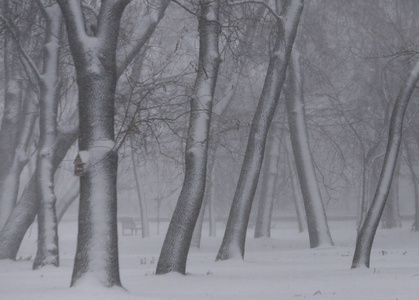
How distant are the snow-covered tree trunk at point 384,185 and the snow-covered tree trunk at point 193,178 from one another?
126 inches

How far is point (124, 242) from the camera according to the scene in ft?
87.3

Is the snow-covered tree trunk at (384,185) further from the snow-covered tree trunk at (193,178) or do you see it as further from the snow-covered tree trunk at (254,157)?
the snow-covered tree trunk at (193,178)

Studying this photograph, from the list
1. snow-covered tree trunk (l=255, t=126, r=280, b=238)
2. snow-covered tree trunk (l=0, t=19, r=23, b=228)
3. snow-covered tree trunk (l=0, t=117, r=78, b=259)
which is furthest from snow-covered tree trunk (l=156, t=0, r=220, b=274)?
snow-covered tree trunk (l=255, t=126, r=280, b=238)

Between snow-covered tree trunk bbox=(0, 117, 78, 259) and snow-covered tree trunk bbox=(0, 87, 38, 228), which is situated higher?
snow-covered tree trunk bbox=(0, 87, 38, 228)

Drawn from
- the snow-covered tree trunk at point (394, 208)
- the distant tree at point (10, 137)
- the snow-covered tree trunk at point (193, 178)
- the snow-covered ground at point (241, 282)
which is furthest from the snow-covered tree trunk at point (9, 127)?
the snow-covered tree trunk at point (394, 208)

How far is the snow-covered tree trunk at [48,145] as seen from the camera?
41.9 feet

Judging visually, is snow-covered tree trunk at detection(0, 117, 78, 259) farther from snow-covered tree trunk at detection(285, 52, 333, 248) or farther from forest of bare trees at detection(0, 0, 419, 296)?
snow-covered tree trunk at detection(285, 52, 333, 248)

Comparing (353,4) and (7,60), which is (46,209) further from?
(353,4)

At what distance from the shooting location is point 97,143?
318 inches

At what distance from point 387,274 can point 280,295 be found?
2.95 meters

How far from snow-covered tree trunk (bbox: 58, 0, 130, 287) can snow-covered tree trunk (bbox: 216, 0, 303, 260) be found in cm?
595

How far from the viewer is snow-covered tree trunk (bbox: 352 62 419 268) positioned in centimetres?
1209

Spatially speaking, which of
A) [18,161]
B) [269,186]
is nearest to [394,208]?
[269,186]

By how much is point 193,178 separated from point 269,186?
50.6 feet
